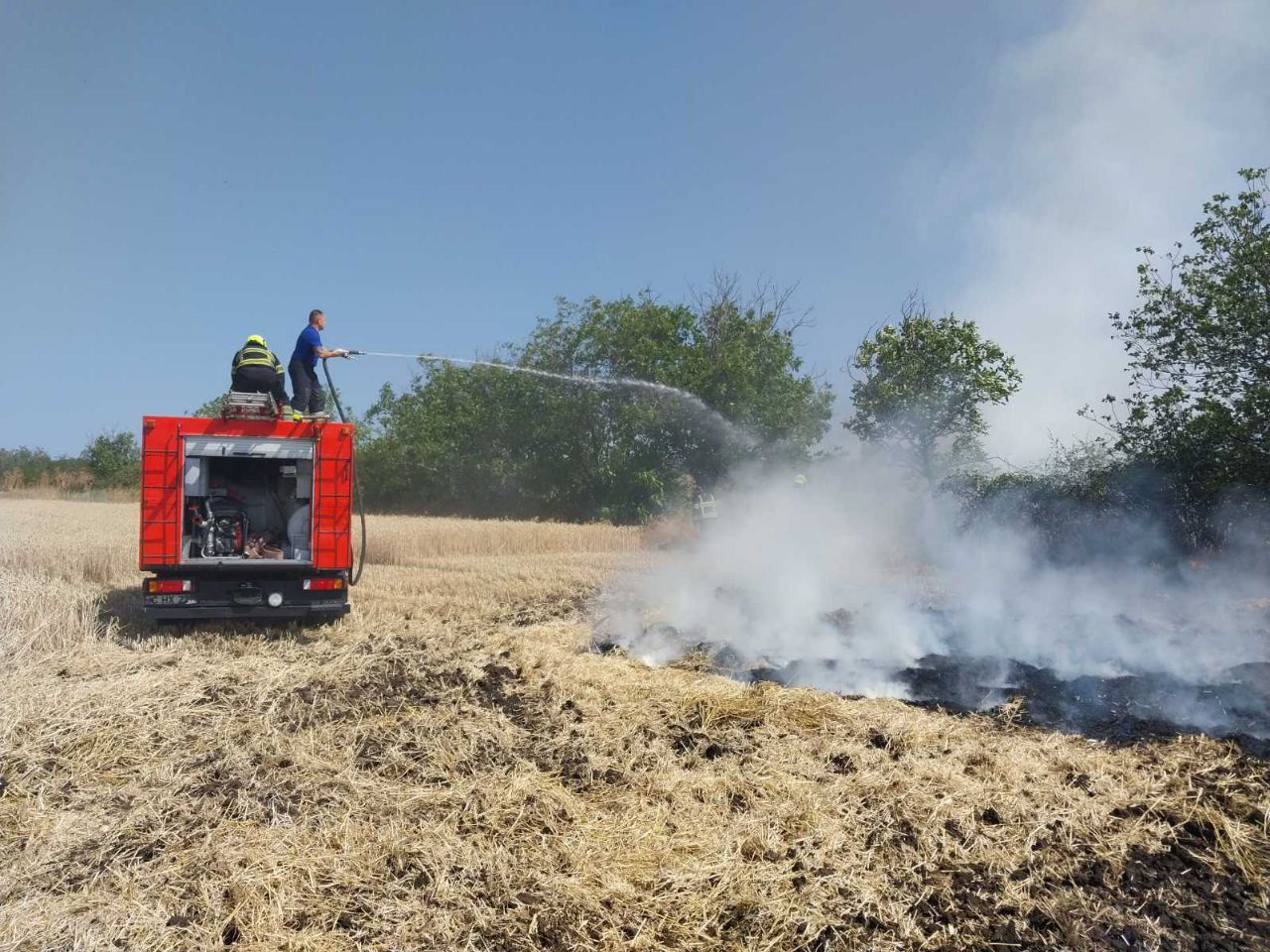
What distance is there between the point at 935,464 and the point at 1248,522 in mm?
7247

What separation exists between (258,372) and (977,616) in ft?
29.2

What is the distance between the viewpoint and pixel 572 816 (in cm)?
475

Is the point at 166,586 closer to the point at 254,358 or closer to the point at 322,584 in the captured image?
the point at 322,584

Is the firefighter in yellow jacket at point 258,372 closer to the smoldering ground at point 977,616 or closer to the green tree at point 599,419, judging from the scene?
the smoldering ground at point 977,616

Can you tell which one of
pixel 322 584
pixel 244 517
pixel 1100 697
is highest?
pixel 244 517

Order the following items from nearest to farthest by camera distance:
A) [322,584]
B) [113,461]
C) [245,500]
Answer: [322,584], [245,500], [113,461]

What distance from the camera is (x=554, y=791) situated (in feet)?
16.5

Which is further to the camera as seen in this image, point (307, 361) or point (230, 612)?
point (307, 361)

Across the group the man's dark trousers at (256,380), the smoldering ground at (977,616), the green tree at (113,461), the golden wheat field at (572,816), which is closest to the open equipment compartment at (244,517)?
the man's dark trousers at (256,380)

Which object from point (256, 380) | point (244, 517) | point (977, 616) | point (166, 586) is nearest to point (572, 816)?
point (166, 586)

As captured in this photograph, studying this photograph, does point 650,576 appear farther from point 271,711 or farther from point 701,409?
point 701,409

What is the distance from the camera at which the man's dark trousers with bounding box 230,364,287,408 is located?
883 cm

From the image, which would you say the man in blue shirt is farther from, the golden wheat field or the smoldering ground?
the smoldering ground

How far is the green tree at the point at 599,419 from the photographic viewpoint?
87.2 ft
